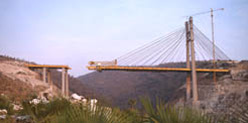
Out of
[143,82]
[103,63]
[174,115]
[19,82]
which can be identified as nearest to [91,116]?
[174,115]

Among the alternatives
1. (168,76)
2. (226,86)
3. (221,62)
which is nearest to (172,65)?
(168,76)

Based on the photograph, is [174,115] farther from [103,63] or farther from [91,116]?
[103,63]

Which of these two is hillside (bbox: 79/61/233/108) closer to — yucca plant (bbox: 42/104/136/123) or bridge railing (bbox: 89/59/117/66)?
bridge railing (bbox: 89/59/117/66)

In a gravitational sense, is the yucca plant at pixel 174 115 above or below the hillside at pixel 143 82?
above

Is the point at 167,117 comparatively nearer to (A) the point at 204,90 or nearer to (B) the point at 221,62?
(A) the point at 204,90

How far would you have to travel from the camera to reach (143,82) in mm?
50250

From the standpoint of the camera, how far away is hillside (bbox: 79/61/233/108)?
119ft

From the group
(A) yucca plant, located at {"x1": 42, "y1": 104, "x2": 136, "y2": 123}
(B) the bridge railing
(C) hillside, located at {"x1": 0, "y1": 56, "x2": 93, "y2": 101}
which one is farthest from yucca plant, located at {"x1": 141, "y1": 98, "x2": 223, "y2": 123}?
(B) the bridge railing

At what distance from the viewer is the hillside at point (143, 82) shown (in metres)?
36.2

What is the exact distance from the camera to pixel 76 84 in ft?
122

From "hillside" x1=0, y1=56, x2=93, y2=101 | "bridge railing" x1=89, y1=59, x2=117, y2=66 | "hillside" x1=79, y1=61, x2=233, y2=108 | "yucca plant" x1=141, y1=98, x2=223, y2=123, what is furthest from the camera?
"hillside" x1=79, y1=61, x2=233, y2=108

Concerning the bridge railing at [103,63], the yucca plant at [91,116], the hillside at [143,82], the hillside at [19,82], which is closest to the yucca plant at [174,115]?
the yucca plant at [91,116]

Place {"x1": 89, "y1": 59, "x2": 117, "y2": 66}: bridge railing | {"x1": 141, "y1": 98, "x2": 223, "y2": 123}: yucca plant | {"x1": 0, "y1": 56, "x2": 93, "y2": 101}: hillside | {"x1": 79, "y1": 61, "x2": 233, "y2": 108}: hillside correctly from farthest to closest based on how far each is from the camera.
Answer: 1. {"x1": 79, "y1": 61, "x2": 233, "y2": 108}: hillside
2. {"x1": 89, "y1": 59, "x2": 117, "y2": 66}: bridge railing
3. {"x1": 0, "y1": 56, "x2": 93, "y2": 101}: hillside
4. {"x1": 141, "y1": 98, "x2": 223, "y2": 123}: yucca plant

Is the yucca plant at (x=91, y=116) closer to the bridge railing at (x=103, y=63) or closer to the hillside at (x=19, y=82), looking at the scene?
the hillside at (x=19, y=82)
